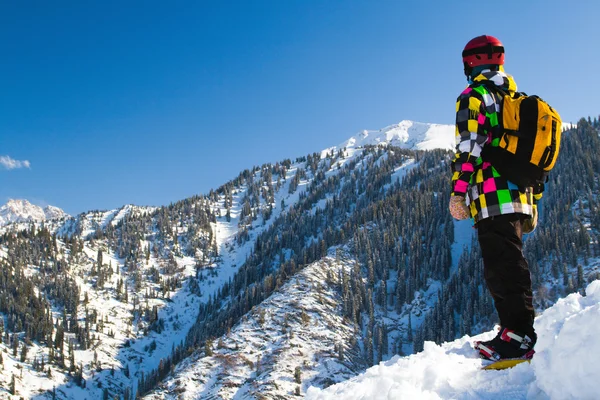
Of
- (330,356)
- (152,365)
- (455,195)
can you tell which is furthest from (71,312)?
(455,195)

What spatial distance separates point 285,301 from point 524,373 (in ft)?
388

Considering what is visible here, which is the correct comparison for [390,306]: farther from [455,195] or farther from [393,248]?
[455,195]

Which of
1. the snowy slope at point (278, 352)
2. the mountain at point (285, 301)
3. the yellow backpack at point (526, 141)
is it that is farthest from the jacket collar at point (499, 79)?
the mountain at point (285, 301)

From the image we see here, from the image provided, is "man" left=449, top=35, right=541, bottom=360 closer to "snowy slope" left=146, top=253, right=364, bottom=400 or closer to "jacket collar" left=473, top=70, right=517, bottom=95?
"jacket collar" left=473, top=70, right=517, bottom=95

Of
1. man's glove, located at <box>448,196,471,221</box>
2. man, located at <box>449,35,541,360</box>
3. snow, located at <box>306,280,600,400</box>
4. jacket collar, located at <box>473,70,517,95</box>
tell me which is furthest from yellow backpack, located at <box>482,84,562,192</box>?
snow, located at <box>306,280,600,400</box>

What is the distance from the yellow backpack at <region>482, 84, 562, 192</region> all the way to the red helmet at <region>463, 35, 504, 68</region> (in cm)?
82

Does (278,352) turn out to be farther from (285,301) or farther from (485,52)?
(485,52)

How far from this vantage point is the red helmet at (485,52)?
19.9 ft

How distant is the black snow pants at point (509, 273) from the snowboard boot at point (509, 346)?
8 centimetres

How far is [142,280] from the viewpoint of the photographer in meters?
192

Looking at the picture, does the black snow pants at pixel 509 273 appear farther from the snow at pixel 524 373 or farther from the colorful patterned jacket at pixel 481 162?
the snow at pixel 524 373

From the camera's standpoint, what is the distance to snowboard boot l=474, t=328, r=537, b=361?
4.99 meters

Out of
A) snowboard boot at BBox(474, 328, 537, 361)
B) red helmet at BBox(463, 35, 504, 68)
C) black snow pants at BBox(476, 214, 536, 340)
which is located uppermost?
red helmet at BBox(463, 35, 504, 68)

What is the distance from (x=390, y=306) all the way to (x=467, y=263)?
27.7 meters
